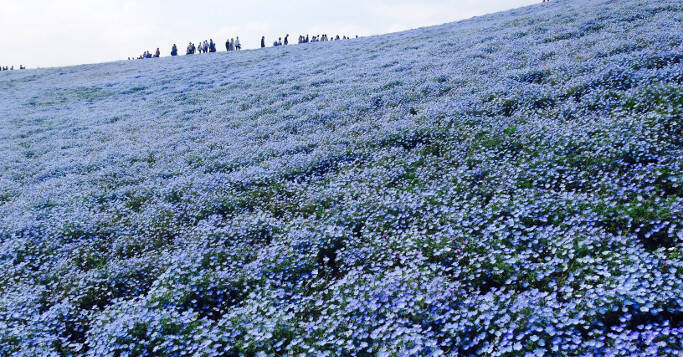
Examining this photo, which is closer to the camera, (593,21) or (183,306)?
(183,306)

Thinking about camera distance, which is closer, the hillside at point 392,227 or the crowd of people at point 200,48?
the hillside at point 392,227

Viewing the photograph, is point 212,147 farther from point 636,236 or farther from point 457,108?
point 636,236

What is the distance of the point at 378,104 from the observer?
57.9 ft

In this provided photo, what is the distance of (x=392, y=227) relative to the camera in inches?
314

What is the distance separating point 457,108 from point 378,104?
185 inches

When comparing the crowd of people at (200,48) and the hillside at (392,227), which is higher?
the crowd of people at (200,48)

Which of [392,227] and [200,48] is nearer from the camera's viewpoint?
[392,227]

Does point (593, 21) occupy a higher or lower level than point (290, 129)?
higher

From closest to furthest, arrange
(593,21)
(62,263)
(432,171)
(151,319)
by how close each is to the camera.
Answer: (151,319) → (62,263) → (432,171) → (593,21)

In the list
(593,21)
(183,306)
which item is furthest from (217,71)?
(183,306)

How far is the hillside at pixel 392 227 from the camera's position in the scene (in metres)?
5.24

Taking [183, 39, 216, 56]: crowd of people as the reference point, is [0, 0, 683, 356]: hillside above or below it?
below

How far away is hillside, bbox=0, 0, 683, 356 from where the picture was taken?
17.2 ft

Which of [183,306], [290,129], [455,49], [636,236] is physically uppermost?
[455,49]
